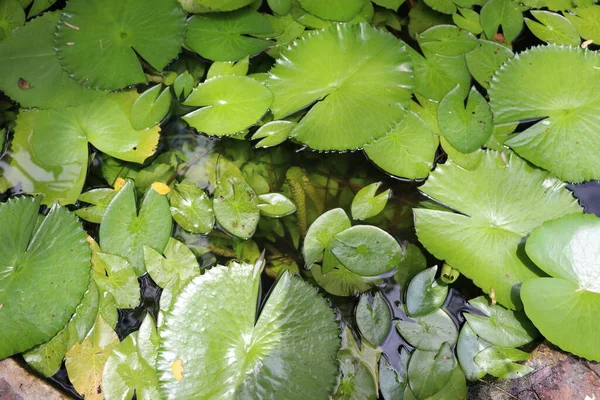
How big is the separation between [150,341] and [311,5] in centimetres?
145

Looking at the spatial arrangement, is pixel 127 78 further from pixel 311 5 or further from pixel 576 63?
pixel 576 63

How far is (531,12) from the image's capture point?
198 centimetres

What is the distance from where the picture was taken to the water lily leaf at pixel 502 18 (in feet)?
6.29

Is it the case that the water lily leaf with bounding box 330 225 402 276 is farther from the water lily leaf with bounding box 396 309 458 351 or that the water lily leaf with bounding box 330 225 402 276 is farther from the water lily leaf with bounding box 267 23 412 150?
the water lily leaf with bounding box 267 23 412 150

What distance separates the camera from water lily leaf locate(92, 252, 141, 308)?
1.54 meters

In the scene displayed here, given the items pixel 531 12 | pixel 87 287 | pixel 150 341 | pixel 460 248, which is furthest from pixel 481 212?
pixel 87 287

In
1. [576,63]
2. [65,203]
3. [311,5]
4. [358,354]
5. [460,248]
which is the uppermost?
[311,5]

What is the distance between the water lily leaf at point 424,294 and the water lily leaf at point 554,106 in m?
0.59

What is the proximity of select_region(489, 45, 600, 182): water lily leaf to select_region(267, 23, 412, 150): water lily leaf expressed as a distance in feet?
1.40

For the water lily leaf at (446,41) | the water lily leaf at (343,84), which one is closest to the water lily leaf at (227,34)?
the water lily leaf at (343,84)

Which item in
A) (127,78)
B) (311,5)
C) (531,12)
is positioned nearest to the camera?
(127,78)

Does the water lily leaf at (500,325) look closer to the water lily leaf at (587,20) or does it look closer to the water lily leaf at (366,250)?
the water lily leaf at (366,250)

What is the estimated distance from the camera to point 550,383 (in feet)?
4.76

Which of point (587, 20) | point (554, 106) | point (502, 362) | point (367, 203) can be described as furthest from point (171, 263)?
point (587, 20)
